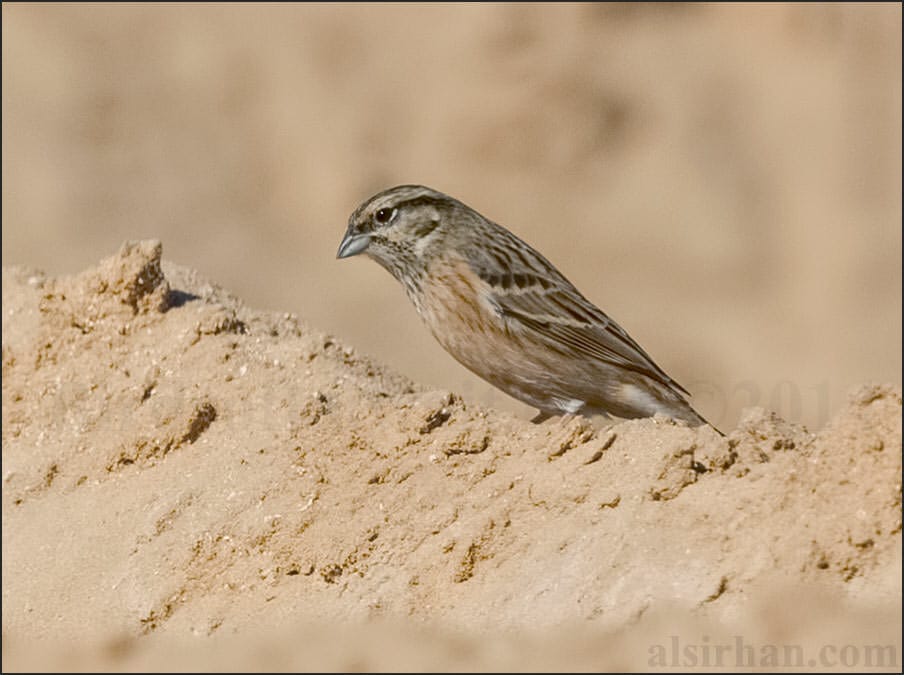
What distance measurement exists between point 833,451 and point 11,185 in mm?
11495

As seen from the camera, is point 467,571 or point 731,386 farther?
point 731,386

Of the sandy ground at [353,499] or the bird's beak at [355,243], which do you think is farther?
the bird's beak at [355,243]

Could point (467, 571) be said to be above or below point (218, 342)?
below

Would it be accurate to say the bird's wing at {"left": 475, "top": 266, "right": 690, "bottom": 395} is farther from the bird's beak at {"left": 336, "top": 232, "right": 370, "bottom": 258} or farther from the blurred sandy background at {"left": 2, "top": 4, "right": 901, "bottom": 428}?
the blurred sandy background at {"left": 2, "top": 4, "right": 901, "bottom": 428}

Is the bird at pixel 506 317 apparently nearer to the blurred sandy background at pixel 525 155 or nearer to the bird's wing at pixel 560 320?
the bird's wing at pixel 560 320

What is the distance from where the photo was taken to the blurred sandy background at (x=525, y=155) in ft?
51.8

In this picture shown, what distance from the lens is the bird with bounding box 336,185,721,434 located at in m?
7.42

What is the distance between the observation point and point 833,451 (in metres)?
5.05

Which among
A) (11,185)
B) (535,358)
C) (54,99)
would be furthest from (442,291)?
(54,99)

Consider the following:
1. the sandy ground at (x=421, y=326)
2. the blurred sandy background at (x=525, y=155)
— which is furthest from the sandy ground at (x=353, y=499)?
the blurred sandy background at (x=525, y=155)

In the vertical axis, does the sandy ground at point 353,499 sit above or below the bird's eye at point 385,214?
below

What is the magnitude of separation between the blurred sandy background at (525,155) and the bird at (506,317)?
22.1ft

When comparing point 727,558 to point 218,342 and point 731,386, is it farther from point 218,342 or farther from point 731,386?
point 731,386

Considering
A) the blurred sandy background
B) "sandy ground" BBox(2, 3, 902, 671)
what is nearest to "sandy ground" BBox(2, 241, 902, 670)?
"sandy ground" BBox(2, 3, 902, 671)
